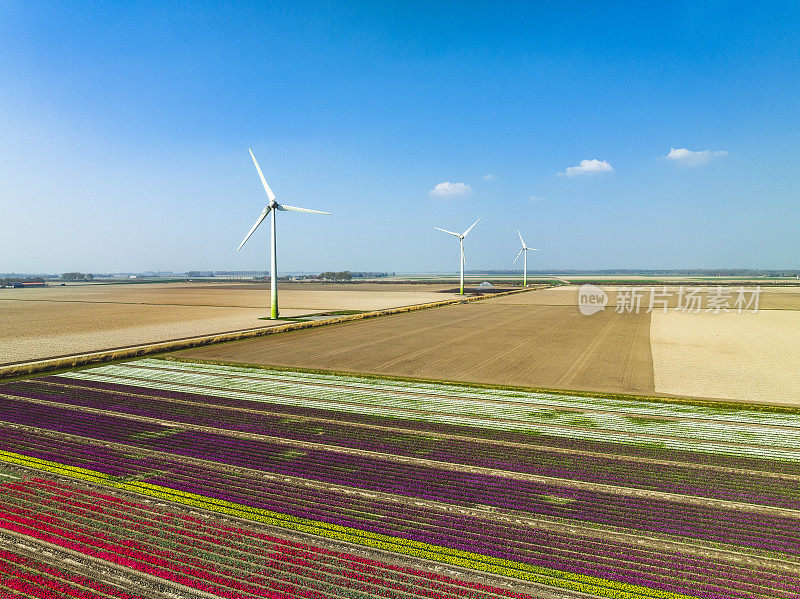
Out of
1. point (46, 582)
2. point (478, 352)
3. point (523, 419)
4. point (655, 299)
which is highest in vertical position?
point (655, 299)

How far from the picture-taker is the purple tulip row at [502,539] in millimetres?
6703

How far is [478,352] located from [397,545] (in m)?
19.3

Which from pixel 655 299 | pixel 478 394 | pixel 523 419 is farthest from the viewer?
pixel 655 299

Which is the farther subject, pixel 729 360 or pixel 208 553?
pixel 729 360

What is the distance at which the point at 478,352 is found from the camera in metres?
26.2

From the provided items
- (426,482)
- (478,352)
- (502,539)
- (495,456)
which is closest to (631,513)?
(502,539)

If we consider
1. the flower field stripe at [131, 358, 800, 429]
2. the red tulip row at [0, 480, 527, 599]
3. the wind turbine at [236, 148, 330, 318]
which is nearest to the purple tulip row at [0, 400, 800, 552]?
the red tulip row at [0, 480, 527, 599]

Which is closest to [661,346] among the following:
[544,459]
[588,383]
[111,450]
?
[588,383]

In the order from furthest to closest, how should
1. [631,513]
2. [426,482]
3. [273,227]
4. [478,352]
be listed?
1. [273,227]
2. [478,352]
3. [426,482]
4. [631,513]

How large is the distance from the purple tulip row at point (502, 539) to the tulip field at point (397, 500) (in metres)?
0.04

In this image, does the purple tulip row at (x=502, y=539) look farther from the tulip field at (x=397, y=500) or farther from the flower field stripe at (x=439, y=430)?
the flower field stripe at (x=439, y=430)

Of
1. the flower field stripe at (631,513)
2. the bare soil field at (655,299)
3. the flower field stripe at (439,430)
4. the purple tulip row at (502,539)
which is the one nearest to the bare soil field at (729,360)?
the flower field stripe at (439,430)

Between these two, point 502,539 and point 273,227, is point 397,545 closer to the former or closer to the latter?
point 502,539

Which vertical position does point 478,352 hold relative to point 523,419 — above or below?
above
